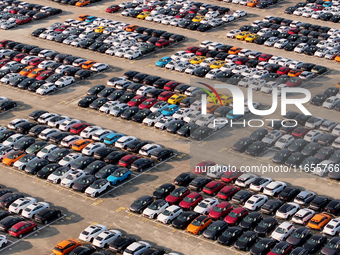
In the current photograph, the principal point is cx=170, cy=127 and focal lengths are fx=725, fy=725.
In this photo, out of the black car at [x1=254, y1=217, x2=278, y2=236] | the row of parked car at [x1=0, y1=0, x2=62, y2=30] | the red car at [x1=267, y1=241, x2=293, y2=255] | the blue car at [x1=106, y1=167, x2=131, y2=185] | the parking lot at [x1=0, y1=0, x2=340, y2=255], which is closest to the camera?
the red car at [x1=267, y1=241, x2=293, y2=255]

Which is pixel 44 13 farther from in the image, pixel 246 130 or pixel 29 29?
pixel 246 130

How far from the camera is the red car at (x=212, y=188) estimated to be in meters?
100

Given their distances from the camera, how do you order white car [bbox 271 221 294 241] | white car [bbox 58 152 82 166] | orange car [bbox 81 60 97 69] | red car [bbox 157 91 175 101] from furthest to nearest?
orange car [bbox 81 60 97 69] < red car [bbox 157 91 175 101] < white car [bbox 58 152 82 166] < white car [bbox 271 221 294 241]

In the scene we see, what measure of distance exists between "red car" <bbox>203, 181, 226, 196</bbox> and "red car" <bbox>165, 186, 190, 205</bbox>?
2.56m

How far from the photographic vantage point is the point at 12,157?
364 feet

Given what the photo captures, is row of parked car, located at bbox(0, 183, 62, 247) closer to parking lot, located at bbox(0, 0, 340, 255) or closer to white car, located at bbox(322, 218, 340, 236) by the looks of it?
parking lot, located at bbox(0, 0, 340, 255)

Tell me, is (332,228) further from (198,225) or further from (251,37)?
(251,37)

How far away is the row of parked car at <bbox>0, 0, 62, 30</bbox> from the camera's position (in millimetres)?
175875

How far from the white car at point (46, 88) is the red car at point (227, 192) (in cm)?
4934

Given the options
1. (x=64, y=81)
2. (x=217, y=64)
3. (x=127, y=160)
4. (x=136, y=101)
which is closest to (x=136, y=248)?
(x=127, y=160)

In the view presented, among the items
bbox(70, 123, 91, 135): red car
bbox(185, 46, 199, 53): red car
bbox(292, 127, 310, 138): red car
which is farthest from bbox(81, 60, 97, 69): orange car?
bbox(292, 127, 310, 138): red car

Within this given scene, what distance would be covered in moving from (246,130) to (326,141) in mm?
13906

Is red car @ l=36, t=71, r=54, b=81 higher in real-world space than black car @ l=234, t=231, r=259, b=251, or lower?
higher

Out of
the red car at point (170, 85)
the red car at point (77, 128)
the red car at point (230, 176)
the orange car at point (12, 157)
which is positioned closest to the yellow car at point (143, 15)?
the red car at point (170, 85)
